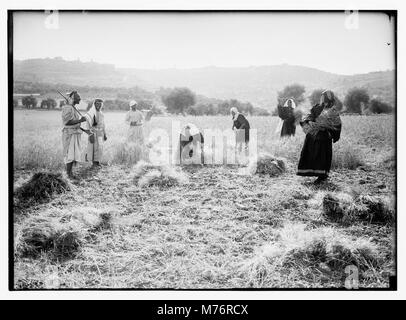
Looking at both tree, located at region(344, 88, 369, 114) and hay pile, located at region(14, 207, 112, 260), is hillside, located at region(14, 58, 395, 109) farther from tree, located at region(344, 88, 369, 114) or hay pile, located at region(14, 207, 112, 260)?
hay pile, located at region(14, 207, 112, 260)

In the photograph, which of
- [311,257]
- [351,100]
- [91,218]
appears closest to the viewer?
[311,257]

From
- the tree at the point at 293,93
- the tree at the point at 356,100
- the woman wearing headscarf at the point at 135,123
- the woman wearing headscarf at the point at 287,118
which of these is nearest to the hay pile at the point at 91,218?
the woman wearing headscarf at the point at 135,123

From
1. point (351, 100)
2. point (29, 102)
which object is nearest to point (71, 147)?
point (29, 102)

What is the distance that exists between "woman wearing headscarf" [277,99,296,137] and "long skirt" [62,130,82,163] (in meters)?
2.00

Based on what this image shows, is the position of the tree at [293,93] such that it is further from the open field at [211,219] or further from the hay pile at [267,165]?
the hay pile at [267,165]

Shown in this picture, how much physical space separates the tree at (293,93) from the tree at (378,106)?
2.18 ft

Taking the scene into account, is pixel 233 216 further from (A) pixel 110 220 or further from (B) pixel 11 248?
(B) pixel 11 248

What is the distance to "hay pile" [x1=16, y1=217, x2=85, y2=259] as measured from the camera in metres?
4.32

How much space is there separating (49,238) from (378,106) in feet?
11.2

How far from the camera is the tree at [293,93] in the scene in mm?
4480

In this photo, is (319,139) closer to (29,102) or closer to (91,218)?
(91,218)

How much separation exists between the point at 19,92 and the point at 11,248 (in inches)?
59.1

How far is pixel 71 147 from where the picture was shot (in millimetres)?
4551
